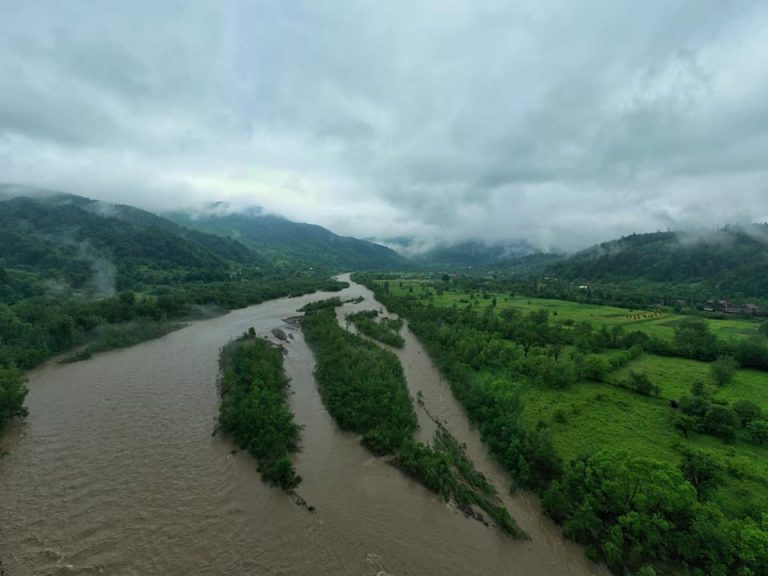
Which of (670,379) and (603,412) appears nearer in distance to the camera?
(603,412)

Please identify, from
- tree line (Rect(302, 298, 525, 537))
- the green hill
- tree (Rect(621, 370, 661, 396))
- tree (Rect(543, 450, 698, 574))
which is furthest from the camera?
the green hill

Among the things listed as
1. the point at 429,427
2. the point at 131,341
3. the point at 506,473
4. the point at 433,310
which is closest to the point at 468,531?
the point at 506,473

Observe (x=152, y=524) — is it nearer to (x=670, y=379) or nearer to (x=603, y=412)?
(x=603, y=412)

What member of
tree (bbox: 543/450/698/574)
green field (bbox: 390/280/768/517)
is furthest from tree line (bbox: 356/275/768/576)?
green field (bbox: 390/280/768/517)

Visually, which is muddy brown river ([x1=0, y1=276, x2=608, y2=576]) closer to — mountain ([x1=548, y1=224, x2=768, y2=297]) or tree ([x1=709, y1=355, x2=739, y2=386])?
tree ([x1=709, y1=355, x2=739, y2=386])

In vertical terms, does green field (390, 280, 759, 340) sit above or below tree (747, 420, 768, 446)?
above

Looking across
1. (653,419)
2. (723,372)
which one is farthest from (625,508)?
(723,372)

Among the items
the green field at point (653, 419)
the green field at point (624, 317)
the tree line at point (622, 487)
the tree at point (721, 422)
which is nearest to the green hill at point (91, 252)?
the green field at point (624, 317)
